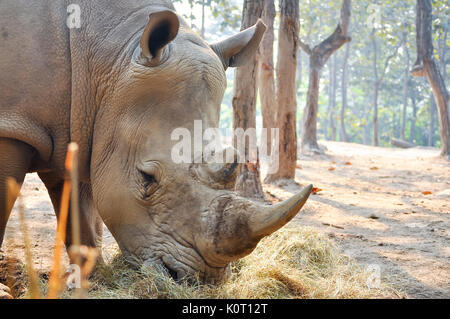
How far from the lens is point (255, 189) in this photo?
6812 millimetres

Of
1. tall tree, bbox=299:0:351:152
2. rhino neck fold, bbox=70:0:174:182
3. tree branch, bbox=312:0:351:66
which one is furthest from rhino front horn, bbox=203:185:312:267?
tree branch, bbox=312:0:351:66

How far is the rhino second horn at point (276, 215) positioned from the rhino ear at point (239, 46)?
1.48 metres

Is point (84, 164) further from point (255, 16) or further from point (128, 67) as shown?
point (255, 16)

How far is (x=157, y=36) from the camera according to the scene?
2.87 meters

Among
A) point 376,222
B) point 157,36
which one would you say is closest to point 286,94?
point 376,222

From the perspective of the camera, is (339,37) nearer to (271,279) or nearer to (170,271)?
(271,279)

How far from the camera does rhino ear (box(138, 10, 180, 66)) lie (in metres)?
2.71

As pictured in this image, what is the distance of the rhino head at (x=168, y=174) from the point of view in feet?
8.29

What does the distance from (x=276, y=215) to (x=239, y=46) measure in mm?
1609

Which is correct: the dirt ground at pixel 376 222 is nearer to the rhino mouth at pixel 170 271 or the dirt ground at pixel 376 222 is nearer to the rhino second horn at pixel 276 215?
the rhino mouth at pixel 170 271

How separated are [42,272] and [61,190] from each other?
63 centimetres

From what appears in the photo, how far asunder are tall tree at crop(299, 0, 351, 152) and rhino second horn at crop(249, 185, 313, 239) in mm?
11870

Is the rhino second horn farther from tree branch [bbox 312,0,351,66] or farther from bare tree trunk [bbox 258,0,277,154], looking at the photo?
tree branch [bbox 312,0,351,66]
